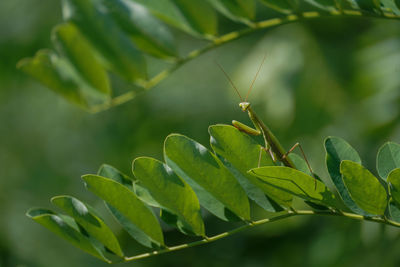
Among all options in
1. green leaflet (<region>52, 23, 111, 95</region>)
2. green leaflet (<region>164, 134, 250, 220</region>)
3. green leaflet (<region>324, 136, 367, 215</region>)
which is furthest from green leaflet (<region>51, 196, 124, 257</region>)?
green leaflet (<region>52, 23, 111, 95</region>)

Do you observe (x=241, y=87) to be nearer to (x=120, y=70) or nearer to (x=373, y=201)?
(x=120, y=70)

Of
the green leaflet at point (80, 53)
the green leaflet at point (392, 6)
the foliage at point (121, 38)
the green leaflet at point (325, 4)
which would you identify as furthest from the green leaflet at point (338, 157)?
the green leaflet at point (80, 53)

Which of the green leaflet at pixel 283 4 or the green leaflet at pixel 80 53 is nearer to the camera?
the green leaflet at pixel 283 4

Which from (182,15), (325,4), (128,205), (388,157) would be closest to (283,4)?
(325,4)

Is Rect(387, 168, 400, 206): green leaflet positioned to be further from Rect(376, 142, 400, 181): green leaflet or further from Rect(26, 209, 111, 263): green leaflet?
Rect(26, 209, 111, 263): green leaflet

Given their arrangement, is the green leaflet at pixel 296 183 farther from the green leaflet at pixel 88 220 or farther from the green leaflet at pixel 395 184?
the green leaflet at pixel 88 220

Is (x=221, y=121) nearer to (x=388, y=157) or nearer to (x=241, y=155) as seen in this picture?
(x=241, y=155)
